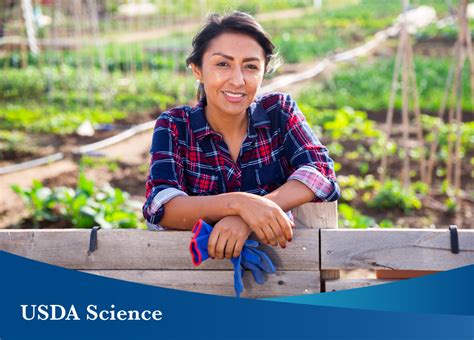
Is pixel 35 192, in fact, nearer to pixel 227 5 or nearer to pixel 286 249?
pixel 227 5

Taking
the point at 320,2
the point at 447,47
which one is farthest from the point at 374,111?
the point at 320,2

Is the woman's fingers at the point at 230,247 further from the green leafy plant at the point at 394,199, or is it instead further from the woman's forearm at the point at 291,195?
the green leafy plant at the point at 394,199

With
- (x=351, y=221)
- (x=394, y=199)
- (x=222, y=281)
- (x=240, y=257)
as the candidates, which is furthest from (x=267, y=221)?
(x=394, y=199)

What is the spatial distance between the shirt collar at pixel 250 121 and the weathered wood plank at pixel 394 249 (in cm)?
51

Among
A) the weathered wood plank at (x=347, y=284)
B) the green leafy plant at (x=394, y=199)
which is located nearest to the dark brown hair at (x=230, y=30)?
the weathered wood plank at (x=347, y=284)

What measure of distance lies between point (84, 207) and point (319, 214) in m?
2.46

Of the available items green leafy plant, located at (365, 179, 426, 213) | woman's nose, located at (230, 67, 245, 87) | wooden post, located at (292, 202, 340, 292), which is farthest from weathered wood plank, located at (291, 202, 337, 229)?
green leafy plant, located at (365, 179, 426, 213)

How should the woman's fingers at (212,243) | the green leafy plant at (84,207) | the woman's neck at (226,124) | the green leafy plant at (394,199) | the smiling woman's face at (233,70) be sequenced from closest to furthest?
1. the woman's fingers at (212,243)
2. the smiling woman's face at (233,70)
3. the woman's neck at (226,124)
4. the green leafy plant at (84,207)
5. the green leafy plant at (394,199)

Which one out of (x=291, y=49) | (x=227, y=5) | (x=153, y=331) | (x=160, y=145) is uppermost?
(x=291, y=49)

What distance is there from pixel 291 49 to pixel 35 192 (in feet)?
33.5

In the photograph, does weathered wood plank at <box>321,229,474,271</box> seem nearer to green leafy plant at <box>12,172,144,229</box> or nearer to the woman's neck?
the woman's neck

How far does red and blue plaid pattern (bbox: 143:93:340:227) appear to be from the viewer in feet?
9.14

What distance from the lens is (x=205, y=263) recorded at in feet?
8.46

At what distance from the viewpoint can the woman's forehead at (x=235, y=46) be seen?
2.77 m
